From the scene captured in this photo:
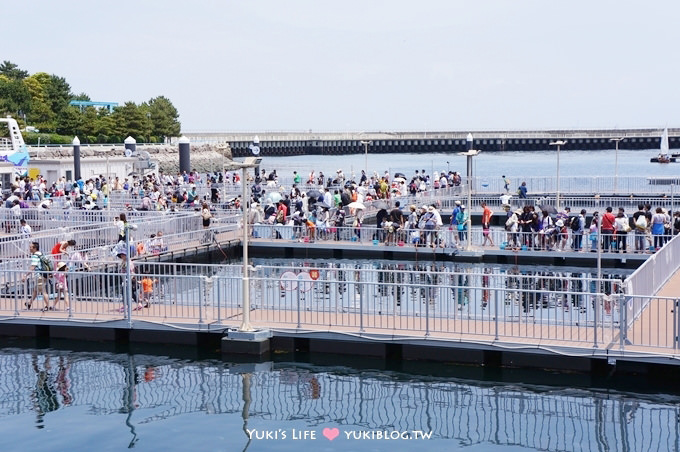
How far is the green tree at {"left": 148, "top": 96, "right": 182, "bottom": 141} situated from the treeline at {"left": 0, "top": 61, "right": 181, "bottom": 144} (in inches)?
179

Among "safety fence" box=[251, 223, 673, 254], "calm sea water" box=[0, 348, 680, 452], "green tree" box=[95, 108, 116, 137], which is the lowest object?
"calm sea water" box=[0, 348, 680, 452]

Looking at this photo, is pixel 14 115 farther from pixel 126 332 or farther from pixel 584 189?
pixel 126 332

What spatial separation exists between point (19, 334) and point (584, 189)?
41386 mm

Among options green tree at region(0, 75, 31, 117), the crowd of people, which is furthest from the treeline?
the crowd of people

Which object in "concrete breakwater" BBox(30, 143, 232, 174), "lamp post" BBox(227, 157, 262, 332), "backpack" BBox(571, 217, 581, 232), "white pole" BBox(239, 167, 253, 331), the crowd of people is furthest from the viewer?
"concrete breakwater" BBox(30, 143, 232, 174)

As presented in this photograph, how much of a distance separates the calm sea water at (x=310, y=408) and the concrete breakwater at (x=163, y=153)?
43.7m

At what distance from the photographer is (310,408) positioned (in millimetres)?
18359

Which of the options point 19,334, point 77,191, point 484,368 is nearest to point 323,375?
point 484,368

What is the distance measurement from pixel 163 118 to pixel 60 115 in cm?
2331

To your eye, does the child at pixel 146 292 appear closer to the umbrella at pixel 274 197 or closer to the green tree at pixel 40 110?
the umbrella at pixel 274 197

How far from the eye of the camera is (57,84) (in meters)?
118

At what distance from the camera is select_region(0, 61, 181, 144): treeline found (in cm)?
10912

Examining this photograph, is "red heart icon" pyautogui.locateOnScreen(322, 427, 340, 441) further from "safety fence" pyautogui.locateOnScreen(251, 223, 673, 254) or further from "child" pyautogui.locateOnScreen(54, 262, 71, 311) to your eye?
"safety fence" pyautogui.locateOnScreen(251, 223, 673, 254)

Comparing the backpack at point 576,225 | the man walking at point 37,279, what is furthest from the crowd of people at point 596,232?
the man walking at point 37,279
